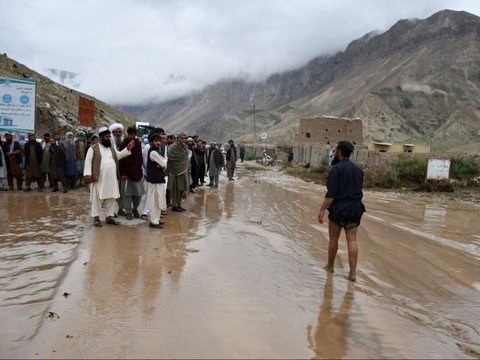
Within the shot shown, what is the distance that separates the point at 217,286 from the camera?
14.7 ft

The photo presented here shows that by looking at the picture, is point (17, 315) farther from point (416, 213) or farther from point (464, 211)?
point (464, 211)

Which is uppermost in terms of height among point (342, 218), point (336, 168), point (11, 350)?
point (336, 168)

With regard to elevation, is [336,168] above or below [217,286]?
above

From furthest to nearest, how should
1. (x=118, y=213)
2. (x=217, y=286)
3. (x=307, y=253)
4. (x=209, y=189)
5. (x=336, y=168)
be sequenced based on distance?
(x=209, y=189) → (x=118, y=213) → (x=307, y=253) → (x=336, y=168) → (x=217, y=286)

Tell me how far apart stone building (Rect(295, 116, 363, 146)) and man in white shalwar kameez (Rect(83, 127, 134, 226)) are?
3051 centimetres

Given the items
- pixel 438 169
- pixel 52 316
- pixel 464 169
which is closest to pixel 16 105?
pixel 52 316

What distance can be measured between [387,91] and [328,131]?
50.2 metres

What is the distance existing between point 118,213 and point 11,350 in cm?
482

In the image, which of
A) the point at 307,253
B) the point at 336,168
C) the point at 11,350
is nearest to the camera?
the point at 11,350

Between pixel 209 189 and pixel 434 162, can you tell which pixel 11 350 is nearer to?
pixel 209 189

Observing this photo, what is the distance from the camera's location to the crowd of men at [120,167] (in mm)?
6816

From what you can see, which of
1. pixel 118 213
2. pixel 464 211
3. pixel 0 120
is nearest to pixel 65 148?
pixel 0 120

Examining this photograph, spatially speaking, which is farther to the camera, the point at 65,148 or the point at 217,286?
the point at 65,148

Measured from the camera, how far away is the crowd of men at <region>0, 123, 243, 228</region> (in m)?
6.82
